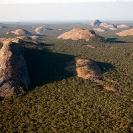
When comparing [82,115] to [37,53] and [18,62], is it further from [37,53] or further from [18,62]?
[37,53]

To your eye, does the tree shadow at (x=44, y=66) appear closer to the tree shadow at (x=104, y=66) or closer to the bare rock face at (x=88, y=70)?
the bare rock face at (x=88, y=70)

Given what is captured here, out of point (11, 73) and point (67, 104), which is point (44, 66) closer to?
point (11, 73)

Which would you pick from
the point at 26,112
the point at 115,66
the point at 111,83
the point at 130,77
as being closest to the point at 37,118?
the point at 26,112

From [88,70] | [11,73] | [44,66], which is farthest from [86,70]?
[11,73]

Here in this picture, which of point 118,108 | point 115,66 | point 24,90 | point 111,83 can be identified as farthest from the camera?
point 115,66

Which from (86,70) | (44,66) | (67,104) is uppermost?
(44,66)

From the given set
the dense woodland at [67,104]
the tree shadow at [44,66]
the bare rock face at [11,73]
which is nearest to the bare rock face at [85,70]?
the dense woodland at [67,104]

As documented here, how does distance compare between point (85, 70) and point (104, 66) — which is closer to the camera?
point (85, 70)

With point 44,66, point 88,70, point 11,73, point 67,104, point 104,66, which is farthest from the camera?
point 104,66
